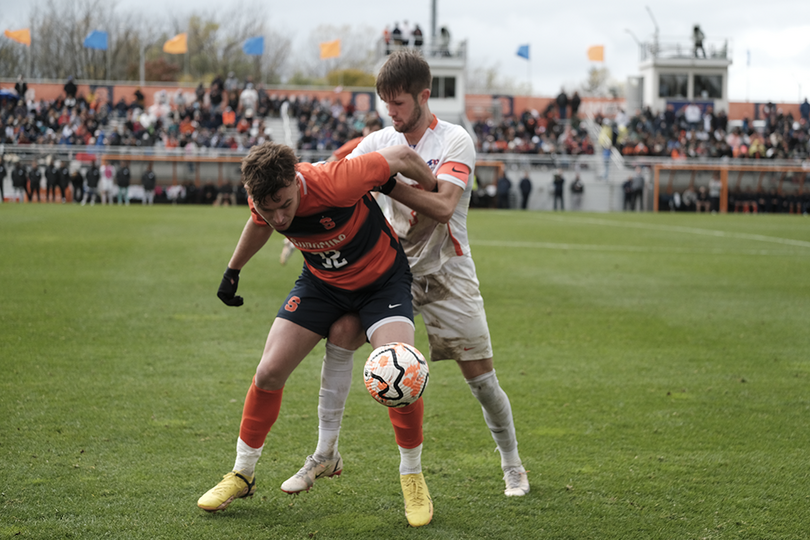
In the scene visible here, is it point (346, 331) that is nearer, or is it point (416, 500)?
point (416, 500)

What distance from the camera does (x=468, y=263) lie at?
4.18 m

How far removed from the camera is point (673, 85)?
50688 millimetres

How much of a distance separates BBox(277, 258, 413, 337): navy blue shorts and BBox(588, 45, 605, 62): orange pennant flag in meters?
50.7

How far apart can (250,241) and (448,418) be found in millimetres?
2072

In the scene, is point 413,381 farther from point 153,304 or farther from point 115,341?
point 153,304

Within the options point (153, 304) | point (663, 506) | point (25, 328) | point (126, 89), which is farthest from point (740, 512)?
point (126, 89)

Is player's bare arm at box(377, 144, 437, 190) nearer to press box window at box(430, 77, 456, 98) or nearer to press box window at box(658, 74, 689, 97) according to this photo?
press box window at box(430, 77, 456, 98)

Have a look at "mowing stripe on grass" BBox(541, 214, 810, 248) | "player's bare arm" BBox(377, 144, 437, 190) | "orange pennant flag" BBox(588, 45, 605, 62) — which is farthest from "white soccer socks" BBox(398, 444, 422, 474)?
"orange pennant flag" BBox(588, 45, 605, 62)

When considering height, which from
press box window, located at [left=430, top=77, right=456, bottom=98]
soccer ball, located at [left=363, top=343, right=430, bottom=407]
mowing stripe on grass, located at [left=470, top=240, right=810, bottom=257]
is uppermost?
press box window, located at [left=430, top=77, right=456, bottom=98]

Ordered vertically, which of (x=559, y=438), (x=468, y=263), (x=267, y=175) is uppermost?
(x=267, y=175)

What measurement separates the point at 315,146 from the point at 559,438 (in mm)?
31827

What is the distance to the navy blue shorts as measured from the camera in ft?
12.4

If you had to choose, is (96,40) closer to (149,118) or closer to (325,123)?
(149,118)

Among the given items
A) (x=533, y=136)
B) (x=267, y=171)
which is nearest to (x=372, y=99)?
(x=533, y=136)
